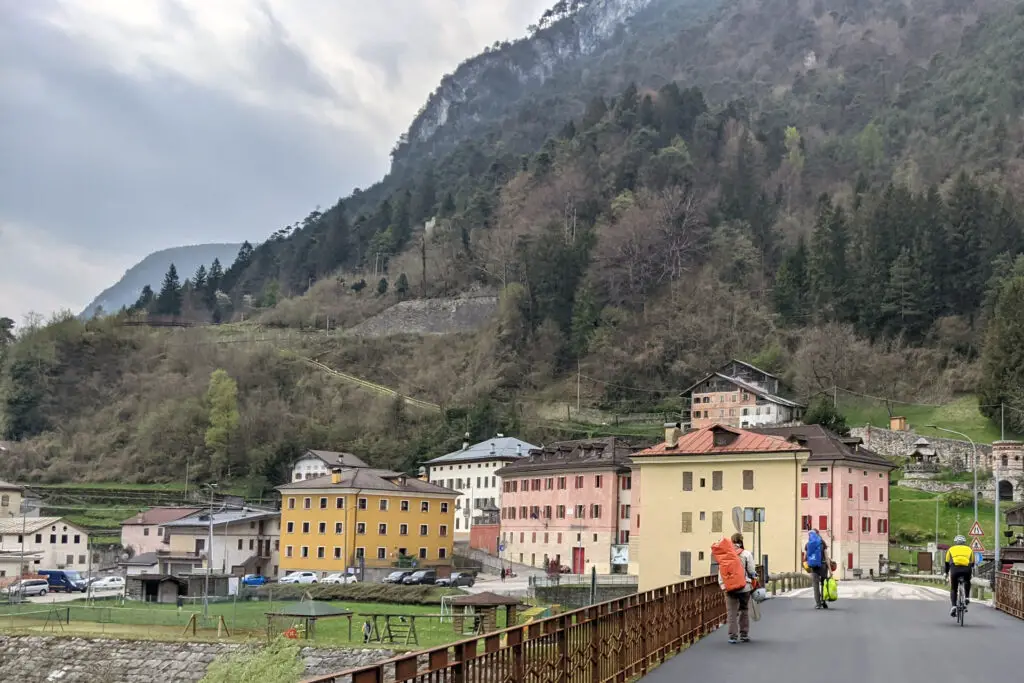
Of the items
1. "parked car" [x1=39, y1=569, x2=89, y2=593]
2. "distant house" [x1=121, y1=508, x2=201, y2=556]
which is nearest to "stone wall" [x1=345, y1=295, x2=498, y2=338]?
"distant house" [x1=121, y1=508, x2=201, y2=556]

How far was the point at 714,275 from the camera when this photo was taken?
11331 centimetres

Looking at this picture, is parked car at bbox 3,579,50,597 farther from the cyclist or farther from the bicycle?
the cyclist

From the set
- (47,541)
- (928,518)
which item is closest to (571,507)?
(928,518)

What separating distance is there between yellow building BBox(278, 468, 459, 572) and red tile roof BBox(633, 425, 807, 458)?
2698 cm

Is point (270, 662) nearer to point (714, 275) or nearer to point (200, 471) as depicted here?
point (200, 471)

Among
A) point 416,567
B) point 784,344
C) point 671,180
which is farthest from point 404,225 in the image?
point 416,567

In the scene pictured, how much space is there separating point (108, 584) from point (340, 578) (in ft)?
45.8

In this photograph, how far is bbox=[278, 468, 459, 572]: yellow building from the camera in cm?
7425

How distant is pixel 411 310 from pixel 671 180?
108ft

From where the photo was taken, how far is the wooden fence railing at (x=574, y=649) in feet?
28.6

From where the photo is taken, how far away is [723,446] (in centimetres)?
5162

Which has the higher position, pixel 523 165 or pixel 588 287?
pixel 523 165

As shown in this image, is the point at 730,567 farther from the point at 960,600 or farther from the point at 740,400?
the point at 740,400

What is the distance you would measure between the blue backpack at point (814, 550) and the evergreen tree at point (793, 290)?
80.4 m
